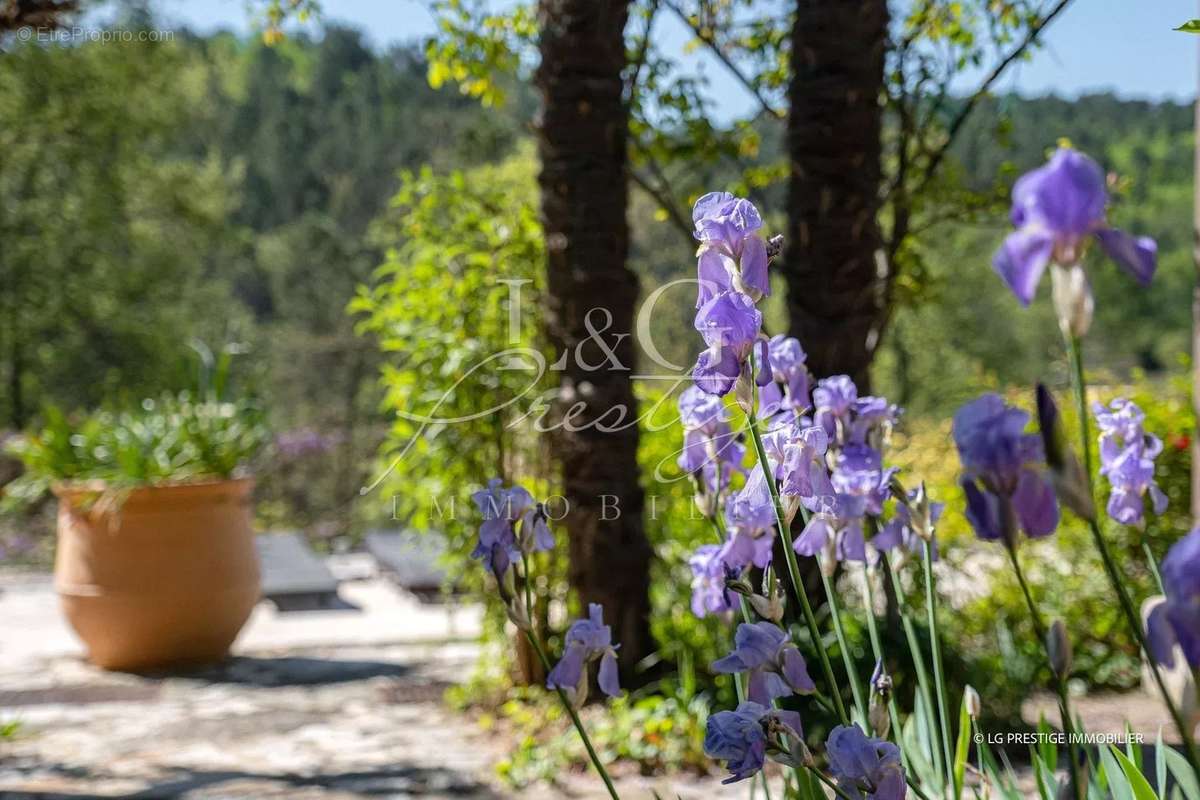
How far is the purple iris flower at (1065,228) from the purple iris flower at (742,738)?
17.6 inches

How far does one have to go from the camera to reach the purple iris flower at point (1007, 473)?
832mm

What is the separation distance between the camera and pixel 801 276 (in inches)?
128

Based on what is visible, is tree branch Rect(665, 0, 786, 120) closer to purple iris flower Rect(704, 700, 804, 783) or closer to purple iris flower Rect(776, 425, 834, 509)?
purple iris flower Rect(776, 425, 834, 509)

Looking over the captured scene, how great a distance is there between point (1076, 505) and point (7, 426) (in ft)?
49.7

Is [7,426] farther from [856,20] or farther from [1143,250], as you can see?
[1143,250]

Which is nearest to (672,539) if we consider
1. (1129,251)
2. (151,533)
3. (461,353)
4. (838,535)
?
(461,353)

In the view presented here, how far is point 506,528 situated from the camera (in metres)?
1.34

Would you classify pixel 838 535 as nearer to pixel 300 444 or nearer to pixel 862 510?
pixel 862 510

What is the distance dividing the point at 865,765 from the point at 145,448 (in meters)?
4.11

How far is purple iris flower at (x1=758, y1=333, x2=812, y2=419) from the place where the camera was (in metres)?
1.64

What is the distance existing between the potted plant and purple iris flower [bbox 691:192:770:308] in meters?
3.78

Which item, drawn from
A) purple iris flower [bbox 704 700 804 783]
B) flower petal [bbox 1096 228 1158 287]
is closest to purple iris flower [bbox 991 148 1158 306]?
flower petal [bbox 1096 228 1158 287]

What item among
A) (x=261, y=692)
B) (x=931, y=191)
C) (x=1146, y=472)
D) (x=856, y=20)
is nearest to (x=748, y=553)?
(x=1146, y=472)

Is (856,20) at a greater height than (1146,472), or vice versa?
(856,20)
